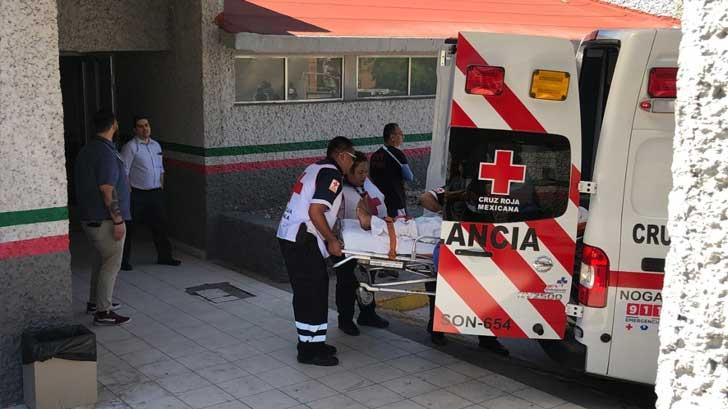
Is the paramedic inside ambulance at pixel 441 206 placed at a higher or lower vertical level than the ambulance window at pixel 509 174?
lower

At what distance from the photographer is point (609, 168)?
5273 millimetres

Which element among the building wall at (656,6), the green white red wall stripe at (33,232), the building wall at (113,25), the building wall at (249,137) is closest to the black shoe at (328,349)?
the green white red wall stripe at (33,232)

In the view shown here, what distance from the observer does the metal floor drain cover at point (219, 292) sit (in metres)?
8.13

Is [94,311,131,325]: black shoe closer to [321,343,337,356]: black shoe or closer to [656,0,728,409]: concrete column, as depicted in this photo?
[321,343,337,356]: black shoe

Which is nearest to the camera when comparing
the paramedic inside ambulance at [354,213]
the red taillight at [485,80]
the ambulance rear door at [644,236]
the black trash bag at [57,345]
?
the black trash bag at [57,345]

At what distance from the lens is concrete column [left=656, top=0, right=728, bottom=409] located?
55.6 inches

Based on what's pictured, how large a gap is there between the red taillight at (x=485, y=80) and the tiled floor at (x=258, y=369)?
2.14m

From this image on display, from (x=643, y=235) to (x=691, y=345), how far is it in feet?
13.0

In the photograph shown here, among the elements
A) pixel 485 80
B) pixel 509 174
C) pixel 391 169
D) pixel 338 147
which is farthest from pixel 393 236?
pixel 391 169

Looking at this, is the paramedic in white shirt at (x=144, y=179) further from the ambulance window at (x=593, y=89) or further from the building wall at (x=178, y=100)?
the ambulance window at (x=593, y=89)

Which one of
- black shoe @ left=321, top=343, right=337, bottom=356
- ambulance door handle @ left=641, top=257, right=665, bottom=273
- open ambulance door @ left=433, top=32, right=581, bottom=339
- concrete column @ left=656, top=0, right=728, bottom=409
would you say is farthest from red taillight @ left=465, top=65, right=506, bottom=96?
concrete column @ left=656, top=0, right=728, bottom=409

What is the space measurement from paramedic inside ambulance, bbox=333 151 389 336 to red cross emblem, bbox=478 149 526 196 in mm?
1254

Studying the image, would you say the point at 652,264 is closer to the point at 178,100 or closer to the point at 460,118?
the point at 460,118

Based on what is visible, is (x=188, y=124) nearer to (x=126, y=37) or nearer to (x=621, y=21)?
(x=126, y=37)
